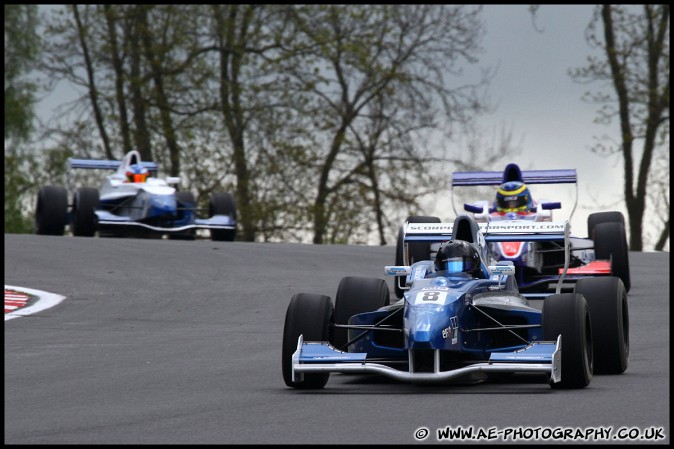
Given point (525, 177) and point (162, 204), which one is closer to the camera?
point (525, 177)

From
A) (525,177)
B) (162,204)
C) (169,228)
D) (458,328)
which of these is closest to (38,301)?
(525,177)

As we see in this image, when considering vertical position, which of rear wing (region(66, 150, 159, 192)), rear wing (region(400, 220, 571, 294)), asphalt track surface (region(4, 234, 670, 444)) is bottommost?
asphalt track surface (region(4, 234, 670, 444))

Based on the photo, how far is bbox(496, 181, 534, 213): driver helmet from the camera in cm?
1966

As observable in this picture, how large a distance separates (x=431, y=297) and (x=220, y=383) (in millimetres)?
1810

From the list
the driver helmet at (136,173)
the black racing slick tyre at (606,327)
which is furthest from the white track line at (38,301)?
the driver helmet at (136,173)

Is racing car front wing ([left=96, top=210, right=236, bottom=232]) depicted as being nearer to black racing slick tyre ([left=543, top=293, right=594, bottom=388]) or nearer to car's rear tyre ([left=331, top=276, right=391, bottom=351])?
car's rear tyre ([left=331, top=276, right=391, bottom=351])

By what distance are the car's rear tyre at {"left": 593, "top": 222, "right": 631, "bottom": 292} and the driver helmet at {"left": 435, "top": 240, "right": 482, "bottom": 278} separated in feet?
24.6

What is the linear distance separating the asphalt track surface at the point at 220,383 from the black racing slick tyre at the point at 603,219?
1078 mm

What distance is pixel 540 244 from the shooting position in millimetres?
18203

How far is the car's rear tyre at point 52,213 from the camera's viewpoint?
28766mm

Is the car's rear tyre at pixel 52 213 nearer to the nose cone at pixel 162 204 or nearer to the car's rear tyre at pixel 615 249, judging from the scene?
the nose cone at pixel 162 204

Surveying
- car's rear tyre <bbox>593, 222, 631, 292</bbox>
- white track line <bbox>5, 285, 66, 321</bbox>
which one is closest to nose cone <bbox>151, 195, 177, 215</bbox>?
white track line <bbox>5, 285, 66, 321</bbox>

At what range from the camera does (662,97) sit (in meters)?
43.0

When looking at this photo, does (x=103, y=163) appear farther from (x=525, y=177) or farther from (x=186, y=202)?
(x=525, y=177)
